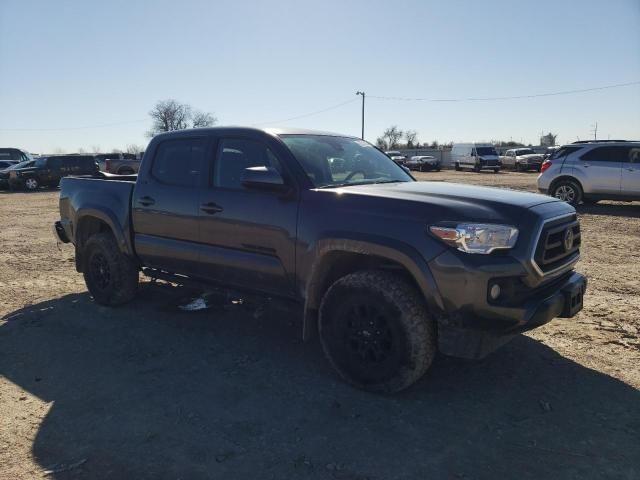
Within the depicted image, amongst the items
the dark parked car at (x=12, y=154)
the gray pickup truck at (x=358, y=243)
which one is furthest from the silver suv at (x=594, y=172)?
the dark parked car at (x=12, y=154)

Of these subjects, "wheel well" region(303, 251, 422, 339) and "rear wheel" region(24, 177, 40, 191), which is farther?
"rear wheel" region(24, 177, 40, 191)

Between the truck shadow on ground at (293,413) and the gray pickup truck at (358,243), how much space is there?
1.30 ft

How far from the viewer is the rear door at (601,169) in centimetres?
1224

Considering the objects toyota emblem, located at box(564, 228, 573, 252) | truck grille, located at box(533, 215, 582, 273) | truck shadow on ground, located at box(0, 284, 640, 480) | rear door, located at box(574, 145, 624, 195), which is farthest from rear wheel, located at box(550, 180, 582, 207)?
toyota emblem, located at box(564, 228, 573, 252)

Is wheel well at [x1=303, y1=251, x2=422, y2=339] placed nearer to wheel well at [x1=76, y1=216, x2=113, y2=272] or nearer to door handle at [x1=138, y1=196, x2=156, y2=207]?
door handle at [x1=138, y1=196, x2=156, y2=207]

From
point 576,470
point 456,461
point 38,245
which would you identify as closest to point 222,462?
point 456,461

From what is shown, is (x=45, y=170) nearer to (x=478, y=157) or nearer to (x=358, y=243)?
(x=358, y=243)

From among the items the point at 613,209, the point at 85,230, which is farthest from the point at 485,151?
the point at 85,230

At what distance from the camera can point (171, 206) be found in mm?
4777

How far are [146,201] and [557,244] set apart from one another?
372cm

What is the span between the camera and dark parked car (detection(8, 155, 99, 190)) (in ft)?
80.5

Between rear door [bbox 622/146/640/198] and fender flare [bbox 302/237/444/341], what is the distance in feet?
36.4

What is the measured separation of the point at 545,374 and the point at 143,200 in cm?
394

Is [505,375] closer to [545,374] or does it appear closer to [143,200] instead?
[545,374]
